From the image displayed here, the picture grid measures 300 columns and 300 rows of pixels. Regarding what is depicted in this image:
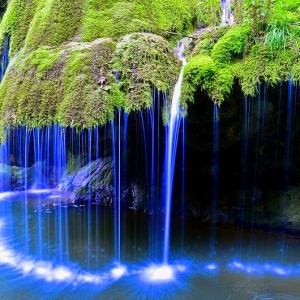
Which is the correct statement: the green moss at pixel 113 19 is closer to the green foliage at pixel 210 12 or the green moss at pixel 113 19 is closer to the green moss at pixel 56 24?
the green moss at pixel 56 24

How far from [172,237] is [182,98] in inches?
127

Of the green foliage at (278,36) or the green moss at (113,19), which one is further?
the green moss at (113,19)

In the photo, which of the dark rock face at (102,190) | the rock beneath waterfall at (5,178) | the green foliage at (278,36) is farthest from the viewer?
the rock beneath waterfall at (5,178)

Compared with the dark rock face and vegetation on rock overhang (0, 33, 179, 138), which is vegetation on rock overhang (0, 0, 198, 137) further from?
the dark rock face

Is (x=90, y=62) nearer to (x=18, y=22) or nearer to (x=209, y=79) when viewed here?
(x=209, y=79)

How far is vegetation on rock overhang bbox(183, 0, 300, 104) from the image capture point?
13.9 ft

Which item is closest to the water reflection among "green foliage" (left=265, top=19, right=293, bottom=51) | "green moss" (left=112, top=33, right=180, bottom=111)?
"green moss" (left=112, top=33, right=180, bottom=111)

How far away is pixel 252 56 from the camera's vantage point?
440 centimetres

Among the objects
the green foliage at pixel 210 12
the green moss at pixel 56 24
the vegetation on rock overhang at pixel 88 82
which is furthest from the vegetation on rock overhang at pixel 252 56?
the green moss at pixel 56 24

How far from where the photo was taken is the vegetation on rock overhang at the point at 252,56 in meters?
4.24

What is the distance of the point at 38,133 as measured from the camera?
4.91 meters

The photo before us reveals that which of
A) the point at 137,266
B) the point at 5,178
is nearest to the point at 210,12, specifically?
the point at 137,266

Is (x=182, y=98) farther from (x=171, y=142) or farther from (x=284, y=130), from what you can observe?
(x=284, y=130)

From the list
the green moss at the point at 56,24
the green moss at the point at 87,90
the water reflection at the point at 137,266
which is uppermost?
the green moss at the point at 56,24
